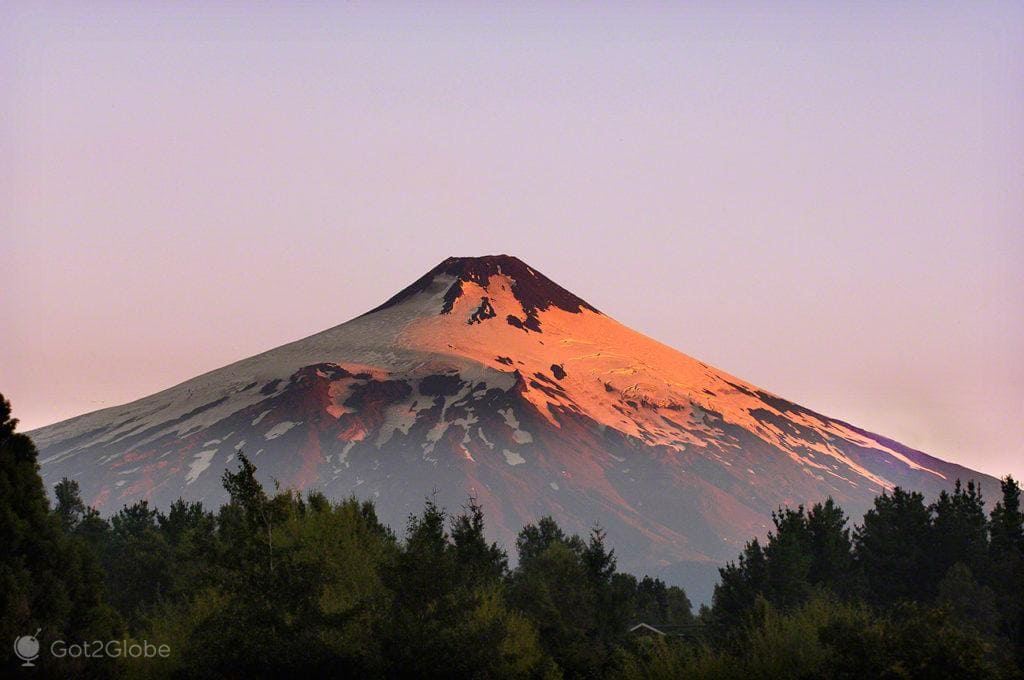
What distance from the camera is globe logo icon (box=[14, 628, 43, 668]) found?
5119cm

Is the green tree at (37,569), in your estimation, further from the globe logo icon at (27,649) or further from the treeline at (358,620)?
the globe logo icon at (27,649)

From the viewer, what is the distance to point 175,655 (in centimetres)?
6278

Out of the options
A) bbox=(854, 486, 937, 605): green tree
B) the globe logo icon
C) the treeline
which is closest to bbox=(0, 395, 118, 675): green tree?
the treeline

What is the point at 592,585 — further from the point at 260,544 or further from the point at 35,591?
the point at 35,591

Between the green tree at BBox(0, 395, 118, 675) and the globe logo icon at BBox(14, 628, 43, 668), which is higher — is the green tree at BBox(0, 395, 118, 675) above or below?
above

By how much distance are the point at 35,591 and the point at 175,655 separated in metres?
10.6

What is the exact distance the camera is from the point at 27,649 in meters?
51.4

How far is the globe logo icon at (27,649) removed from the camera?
51188mm

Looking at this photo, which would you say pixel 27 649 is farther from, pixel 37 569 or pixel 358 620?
pixel 358 620

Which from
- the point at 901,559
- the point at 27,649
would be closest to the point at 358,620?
the point at 27,649

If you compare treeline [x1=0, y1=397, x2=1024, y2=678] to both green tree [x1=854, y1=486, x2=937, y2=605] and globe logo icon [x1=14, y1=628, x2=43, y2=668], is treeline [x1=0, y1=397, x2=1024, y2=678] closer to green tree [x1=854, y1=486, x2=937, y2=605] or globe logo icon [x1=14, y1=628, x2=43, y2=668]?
globe logo icon [x1=14, y1=628, x2=43, y2=668]

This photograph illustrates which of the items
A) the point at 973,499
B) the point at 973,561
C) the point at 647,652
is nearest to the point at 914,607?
the point at 647,652

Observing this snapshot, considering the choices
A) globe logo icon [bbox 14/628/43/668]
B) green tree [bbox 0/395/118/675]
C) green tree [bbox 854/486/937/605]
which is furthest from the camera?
green tree [bbox 854/486/937/605]

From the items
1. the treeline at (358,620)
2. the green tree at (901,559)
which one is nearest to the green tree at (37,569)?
the treeline at (358,620)
